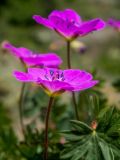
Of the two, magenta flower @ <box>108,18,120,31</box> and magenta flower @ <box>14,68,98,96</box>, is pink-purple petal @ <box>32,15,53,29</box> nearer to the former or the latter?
magenta flower @ <box>14,68,98,96</box>

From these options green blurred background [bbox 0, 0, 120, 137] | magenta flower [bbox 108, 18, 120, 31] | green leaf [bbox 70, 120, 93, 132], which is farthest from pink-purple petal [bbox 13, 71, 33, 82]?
green blurred background [bbox 0, 0, 120, 137]

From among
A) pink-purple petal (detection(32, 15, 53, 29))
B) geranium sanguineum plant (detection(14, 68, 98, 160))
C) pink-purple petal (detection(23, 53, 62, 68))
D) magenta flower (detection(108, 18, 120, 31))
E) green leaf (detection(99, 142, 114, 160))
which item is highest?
magenta flower (detection(108, 18, 120, 31))

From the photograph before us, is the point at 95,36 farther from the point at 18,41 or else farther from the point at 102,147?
the point at 102,147

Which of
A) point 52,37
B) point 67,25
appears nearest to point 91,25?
point 67,25

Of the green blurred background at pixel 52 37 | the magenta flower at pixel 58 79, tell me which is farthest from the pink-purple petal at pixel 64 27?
the green blurred background at pixel 52 37

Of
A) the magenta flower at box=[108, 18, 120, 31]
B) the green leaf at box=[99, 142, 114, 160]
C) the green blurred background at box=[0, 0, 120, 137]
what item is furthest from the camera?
the green blurred background at box=[0, 0, 120, 137]

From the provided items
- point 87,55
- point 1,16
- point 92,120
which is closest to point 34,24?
point 1,16

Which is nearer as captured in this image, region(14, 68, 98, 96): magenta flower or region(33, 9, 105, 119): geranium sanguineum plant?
region(14, 68, 98, 96): magenta flower
